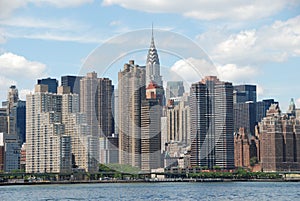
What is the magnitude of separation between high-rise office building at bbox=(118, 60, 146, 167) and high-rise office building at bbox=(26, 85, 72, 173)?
13.5 meters

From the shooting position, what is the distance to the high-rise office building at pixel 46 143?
182 metres

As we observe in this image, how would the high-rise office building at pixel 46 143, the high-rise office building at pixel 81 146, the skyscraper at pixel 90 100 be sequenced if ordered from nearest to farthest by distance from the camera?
the skyscraper at pixel 90 100 → the high-rise office building at pixel 46 143 → the high-rise office building at pixel 81 146

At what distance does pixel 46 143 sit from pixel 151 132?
24449 millimetres

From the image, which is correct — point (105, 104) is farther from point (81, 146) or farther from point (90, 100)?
point (81, 146)

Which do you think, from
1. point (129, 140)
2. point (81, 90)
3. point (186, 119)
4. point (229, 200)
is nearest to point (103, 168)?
point (129, 140)

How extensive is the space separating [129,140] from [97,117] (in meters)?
23.5

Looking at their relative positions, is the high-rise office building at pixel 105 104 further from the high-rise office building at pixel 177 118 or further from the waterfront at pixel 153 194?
the waterfront at pixel 153 194

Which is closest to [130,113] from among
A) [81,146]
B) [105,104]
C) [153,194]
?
[105,104]

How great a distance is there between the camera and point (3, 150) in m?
199

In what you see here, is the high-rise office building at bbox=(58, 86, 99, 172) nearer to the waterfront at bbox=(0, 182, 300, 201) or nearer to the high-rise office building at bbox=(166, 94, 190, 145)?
the high-rise office building at bbox=(166, 94, 190, 145)

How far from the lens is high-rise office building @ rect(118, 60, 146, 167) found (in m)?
161

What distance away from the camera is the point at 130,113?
6521 inches

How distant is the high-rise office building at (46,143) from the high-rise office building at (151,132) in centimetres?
1731

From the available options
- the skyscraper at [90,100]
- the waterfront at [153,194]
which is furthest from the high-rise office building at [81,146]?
the waterfront at [153,194]
